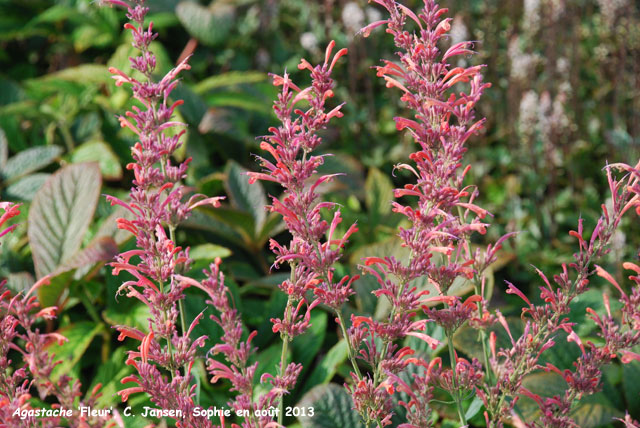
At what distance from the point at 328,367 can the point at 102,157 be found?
1498 mm

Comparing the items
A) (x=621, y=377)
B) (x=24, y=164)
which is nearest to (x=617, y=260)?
(x=621, y=377)

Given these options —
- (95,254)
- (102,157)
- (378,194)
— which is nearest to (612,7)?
(378,194)

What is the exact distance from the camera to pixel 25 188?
2.54 metres

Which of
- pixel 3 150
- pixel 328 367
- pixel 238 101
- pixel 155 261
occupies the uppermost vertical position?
pixel 238 101

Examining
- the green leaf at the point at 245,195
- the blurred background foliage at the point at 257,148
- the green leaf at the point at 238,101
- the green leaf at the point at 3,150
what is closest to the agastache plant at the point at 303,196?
the blurred background foliage at the point at 257,148

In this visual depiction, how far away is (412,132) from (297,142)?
210 millimetres

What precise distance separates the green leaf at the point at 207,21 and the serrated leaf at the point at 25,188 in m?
1.45

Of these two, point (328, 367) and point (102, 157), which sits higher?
point (102, 157)

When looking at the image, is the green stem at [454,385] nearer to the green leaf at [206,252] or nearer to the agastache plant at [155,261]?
the agastache plant at [155,261]

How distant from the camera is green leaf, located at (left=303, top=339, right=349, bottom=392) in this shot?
1760 millimetres

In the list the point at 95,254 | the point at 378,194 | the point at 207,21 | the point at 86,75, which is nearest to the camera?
the point at 95,254

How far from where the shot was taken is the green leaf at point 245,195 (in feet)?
8.20

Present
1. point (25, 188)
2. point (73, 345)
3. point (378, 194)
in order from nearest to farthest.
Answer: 1. point (73, 345)
2. point (25, 188)
3. point (378, 194)

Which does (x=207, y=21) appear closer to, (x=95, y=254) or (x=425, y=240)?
(x=95, y=254)
